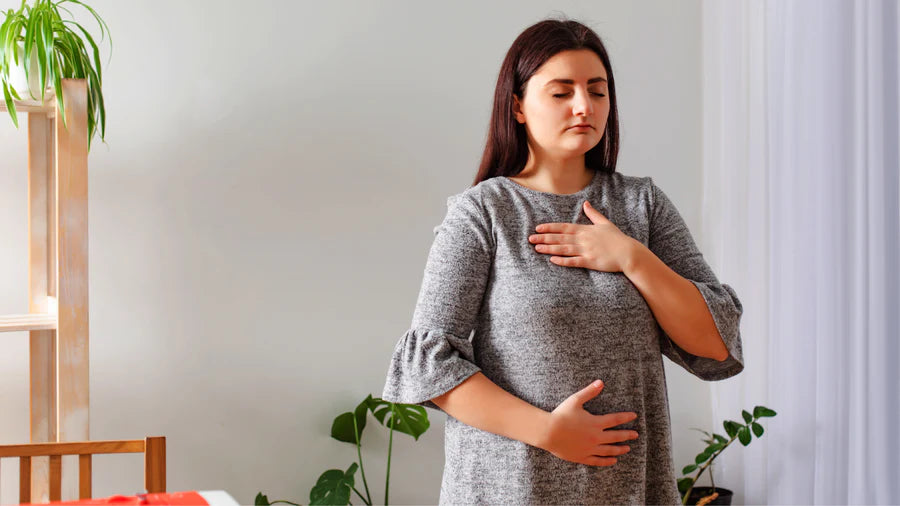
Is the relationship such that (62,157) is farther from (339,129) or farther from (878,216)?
(878,216)

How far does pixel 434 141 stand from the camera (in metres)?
2.54

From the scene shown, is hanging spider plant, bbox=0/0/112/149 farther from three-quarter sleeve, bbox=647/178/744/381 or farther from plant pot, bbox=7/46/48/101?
three-quarter sleeve, bbox=647/178/744/381

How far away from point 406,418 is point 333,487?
27cm

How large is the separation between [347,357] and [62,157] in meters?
1.00

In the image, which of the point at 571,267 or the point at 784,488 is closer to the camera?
the point at 571,267

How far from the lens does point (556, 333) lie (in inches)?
44.7

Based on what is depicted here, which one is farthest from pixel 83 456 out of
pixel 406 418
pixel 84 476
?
pixel 406 418

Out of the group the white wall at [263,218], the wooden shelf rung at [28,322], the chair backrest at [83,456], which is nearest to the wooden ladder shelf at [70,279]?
the wooden shelf rung at [28,322]

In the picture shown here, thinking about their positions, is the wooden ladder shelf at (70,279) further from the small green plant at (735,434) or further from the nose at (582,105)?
the small green plant at (735,434)

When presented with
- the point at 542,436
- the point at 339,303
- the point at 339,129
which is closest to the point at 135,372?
the point at 339,303

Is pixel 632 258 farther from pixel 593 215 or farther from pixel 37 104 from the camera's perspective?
pixel 37 104

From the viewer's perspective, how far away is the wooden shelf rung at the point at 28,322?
5.92ft

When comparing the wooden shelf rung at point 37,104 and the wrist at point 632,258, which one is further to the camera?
the wooden shelf rung at point 37,104

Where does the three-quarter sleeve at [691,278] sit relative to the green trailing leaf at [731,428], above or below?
above
